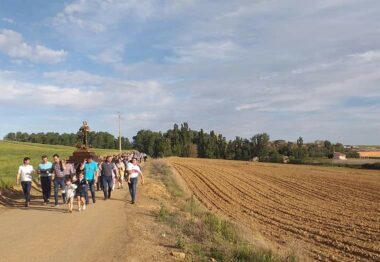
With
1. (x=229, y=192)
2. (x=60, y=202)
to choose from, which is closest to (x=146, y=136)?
(x=229, y=192)

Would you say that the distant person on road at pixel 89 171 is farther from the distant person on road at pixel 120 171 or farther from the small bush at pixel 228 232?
the distant person on road at pixel 120 171

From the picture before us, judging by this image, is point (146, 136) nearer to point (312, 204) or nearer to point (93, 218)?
point (312, 204)

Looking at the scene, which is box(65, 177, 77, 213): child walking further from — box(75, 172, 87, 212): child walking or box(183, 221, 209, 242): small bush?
box(183, 221, 209, 242): small bush

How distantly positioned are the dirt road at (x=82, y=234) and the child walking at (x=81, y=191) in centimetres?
35

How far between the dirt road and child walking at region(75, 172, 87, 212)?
349mm

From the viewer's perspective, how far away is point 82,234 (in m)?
11.8

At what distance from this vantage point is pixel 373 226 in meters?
18.9

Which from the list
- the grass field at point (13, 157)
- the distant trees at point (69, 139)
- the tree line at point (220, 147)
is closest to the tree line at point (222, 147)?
the tree line at point (220, 147)

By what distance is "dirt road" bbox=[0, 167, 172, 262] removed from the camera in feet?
32.0

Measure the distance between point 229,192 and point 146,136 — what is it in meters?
124

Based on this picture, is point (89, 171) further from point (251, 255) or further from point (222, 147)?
point (222, 147)

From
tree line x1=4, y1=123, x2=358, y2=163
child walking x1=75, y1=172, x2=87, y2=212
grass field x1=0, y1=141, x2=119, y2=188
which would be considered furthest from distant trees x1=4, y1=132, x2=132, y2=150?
child walking x1=75, y1=172, x2=87, y2=212

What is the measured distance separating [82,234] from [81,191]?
4615 mm

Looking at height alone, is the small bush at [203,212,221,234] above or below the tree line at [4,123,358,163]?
below
